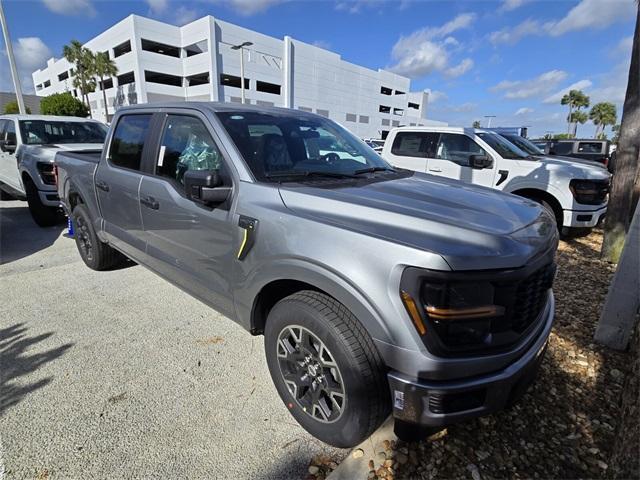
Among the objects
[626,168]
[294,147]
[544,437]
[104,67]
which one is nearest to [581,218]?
[626,168]

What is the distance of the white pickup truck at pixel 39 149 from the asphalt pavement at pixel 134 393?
250cm

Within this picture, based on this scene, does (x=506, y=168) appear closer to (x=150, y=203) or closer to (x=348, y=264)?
(x=348, y=264)

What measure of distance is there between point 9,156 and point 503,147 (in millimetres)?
9268

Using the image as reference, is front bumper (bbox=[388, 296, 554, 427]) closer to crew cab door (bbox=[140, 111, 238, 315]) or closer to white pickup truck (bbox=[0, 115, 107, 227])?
crew cab door (bbox=[140, 111, 238, 315])

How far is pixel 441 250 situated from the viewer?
1570 millimetres

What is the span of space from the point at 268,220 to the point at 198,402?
1363 millimetres

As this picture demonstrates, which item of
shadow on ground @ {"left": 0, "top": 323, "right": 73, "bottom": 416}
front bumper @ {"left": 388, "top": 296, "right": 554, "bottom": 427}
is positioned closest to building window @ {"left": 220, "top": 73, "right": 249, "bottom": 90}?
shadow on ground @ {"left": 0, "top": 323, "right": 73, "bottom": 416}

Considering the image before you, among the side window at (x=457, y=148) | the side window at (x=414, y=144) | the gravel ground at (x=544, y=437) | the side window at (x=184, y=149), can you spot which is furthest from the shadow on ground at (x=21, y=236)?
the side window at (x=457, y=148)

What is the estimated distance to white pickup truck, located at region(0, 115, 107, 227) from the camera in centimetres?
584

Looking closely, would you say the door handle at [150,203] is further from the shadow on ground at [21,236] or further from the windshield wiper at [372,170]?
the shadow on ground at [21,236]

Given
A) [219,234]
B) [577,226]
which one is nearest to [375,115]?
[577,226]

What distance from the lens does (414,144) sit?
748cm

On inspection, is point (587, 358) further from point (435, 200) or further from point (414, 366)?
→ point (414, 366)

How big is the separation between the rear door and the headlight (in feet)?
8.19
